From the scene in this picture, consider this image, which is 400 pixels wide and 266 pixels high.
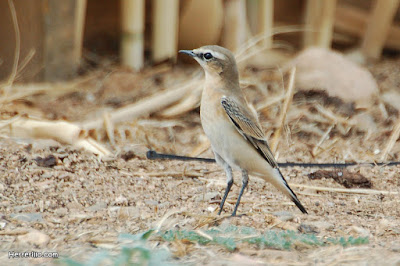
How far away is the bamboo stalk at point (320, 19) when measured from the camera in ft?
25.3

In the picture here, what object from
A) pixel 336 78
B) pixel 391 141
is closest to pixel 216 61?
pixel 391 141

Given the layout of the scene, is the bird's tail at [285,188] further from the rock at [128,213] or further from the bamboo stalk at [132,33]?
the bamboo stalk at [132,33]

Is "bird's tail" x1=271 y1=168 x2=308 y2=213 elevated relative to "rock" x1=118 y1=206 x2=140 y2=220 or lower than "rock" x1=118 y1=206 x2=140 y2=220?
elevated

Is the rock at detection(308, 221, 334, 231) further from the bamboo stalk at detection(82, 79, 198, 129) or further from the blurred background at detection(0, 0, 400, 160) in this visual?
the bamboo stalk at detection(82, 79, 198, 129)

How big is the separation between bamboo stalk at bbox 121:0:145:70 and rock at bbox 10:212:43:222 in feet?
13.0

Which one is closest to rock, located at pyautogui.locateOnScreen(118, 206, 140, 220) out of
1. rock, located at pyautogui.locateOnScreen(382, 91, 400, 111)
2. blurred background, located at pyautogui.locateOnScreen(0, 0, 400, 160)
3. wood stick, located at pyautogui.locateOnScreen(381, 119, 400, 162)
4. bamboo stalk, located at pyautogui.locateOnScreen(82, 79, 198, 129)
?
blurred background, located at pyautogui.locateOnScreen(0, 0, 400, 160)

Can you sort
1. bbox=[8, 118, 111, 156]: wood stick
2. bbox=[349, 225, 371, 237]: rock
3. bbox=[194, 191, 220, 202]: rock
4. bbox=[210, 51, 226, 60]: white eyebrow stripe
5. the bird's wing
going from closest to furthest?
bbox=[349, 225, 371, 237]: rock < the bird's wing < bbox=[210, 51, 226, 60]: white eyebrow stripe < bbox=[194, 191, 220, 202]: rock < bbox=[8, 118, 111, 156]: wood stick

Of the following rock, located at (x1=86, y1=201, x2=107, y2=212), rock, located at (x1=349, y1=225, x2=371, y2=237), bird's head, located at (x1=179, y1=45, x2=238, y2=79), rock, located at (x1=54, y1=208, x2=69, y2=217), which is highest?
bird's head, located at (x1=179, y1=45, x2=238, y2=79)

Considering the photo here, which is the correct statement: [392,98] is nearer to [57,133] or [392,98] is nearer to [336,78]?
[336,78]

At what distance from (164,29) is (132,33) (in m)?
0.37

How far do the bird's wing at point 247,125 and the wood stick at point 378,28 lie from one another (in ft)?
14.6

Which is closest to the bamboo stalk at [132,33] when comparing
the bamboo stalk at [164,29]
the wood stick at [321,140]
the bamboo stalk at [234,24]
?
the bamboo stalk at [164,29]

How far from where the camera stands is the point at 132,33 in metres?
7.43

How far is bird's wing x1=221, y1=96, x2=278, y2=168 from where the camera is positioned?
3.80m
